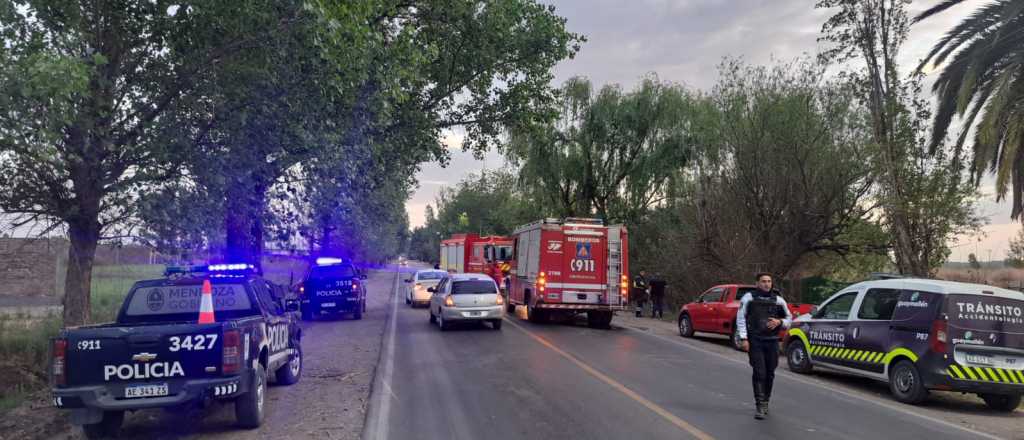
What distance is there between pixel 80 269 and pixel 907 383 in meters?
13.0

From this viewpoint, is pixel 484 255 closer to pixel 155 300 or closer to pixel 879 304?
pixel 879 304

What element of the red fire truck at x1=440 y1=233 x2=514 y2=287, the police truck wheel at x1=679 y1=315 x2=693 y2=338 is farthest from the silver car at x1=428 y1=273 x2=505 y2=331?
the red fire truck at x1=440 y1=233 x2=514 y2=287

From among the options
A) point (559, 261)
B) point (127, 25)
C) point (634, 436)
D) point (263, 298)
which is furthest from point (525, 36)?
point (634, 436)

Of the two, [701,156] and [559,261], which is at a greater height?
[701,156]

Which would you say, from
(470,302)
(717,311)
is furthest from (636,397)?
(470,302)

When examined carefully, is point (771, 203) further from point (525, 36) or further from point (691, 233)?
point (525, 36)

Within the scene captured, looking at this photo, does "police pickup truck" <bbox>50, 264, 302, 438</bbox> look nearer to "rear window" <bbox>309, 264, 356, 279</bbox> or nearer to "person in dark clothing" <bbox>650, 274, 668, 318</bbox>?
"rear window" <bbox>309, 264, 356, 279</bbox>

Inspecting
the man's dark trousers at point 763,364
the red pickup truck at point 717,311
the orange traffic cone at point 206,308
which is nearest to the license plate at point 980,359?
the man's dark trousers at point 763,364

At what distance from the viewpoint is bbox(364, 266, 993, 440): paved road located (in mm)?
7848

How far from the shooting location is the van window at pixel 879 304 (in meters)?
11.0

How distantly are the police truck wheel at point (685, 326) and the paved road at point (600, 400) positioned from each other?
354 centimetres

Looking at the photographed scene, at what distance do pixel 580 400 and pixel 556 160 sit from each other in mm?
26301

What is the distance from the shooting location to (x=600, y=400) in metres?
9.38

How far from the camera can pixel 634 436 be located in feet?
24.3
